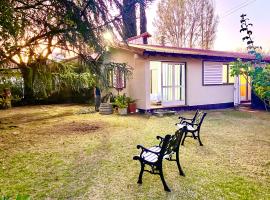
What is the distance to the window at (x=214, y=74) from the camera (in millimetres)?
13172

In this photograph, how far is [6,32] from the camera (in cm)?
320

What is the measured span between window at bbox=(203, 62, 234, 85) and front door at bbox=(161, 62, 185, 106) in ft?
4.69

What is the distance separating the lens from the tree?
2480cm

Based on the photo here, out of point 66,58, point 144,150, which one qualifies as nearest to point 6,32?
point 66,58

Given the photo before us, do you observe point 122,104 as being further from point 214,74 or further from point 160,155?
point 160,155

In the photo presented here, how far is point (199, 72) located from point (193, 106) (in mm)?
1830

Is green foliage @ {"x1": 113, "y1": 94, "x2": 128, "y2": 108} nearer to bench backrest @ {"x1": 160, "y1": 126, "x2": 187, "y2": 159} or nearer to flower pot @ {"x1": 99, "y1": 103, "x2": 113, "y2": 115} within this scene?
flower pot @ {"x1": 99, "y1": 103, "x2": 113, "y2": 115}

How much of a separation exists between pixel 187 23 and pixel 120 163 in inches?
886

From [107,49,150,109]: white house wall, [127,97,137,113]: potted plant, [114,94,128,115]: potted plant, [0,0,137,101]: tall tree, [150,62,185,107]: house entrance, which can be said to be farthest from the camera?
[150,62,185,107]: house entrance

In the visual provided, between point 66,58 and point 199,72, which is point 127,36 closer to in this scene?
point 66,58

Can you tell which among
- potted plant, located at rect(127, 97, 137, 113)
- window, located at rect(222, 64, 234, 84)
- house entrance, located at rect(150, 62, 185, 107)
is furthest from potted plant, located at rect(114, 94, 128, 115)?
window, located at rect(222, 64, 234, 84)

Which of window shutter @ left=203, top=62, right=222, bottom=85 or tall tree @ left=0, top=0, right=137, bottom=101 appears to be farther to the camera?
window shutter @ left=203, top=62, right=222, bottom=85

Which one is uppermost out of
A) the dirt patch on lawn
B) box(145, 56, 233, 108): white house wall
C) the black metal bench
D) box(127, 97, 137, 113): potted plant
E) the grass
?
box(145, 56, 233, 108): white house wall

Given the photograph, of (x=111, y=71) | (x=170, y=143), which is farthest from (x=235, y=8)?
(x=170, y=143)
